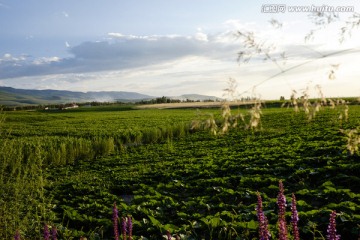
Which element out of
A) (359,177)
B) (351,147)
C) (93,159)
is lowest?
(93,159)

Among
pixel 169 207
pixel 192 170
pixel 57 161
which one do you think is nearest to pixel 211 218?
pixel 169 207

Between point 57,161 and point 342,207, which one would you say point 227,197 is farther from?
point 57,161

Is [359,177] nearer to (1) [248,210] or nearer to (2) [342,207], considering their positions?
(2) [342,207]

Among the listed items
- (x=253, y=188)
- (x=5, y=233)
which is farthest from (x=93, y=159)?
(x=5, y=233)

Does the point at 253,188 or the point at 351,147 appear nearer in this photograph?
the point at 351,147

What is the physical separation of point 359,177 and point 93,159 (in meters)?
15.9

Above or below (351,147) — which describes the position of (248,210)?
below

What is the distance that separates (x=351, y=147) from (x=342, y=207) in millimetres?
6041

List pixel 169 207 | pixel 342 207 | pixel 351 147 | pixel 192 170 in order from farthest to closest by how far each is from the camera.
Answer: pixel 192 170
pixel 169 207
pixel 342 207
pixel 351 147

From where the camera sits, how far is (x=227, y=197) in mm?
10938

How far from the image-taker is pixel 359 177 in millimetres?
11430

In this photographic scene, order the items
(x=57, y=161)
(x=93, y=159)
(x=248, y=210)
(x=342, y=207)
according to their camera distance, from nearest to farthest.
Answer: (x=342, y=207) → (x=248, y=210) → (x=57, y=161) → (x=93, y=159)

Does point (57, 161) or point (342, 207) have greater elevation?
point (342, 207)

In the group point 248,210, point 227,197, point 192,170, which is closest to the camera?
point 248,210
